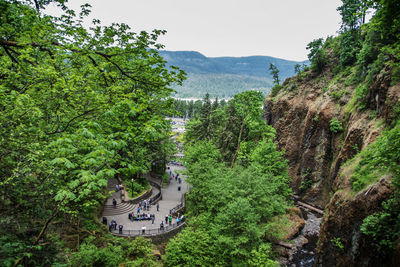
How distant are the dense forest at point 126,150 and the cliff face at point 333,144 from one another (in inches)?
6.3

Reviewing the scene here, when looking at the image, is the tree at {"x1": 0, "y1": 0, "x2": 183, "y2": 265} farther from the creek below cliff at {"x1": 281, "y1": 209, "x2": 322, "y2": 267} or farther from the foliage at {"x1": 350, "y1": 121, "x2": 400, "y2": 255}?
the creek below cliff at {"x1": 281, "y1": 209, "x2": 322, "y2": 267}

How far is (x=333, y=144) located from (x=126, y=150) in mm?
24863

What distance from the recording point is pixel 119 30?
22.9 feet

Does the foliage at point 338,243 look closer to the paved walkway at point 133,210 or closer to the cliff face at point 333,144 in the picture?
the cliff face at point 333,144

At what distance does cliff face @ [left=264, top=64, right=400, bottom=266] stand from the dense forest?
0.53 ft

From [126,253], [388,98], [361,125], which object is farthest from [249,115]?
[126,253]

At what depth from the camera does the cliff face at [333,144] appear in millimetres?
10773

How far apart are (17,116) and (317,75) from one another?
35.0 metres

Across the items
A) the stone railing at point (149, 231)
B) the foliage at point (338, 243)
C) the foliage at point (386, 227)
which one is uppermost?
the foliage at point (386, 227)

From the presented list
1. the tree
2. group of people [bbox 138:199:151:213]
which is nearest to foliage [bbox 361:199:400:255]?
the tree

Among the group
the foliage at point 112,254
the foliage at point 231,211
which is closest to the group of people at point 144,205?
the foliage at point 231,211

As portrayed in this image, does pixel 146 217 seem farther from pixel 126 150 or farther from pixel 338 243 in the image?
pixel 126 150

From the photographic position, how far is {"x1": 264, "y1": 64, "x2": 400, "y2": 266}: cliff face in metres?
10.8

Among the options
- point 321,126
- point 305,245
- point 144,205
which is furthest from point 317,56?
point 144,205
